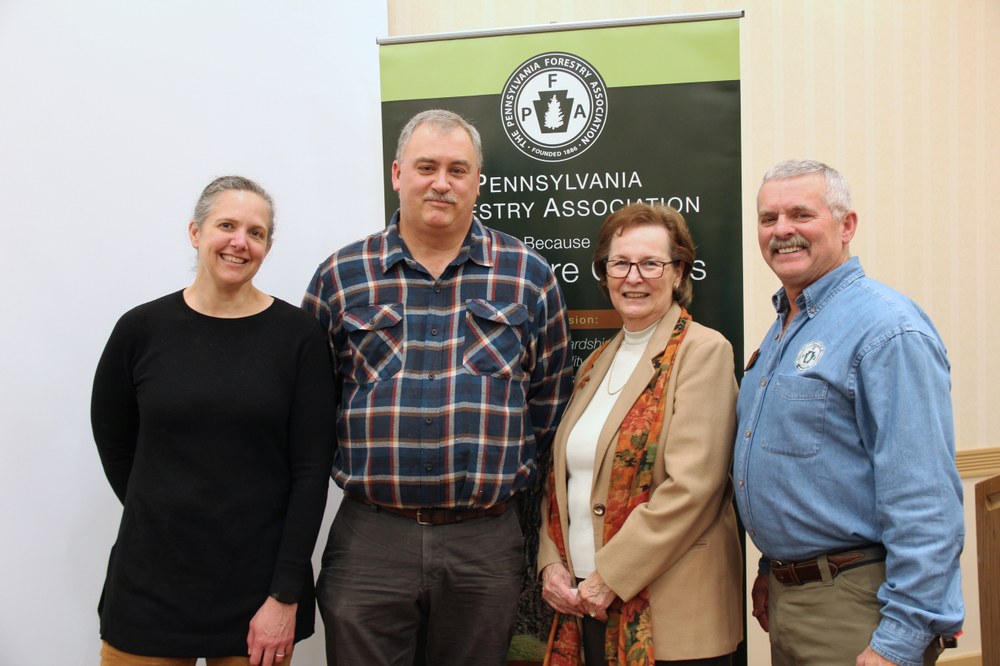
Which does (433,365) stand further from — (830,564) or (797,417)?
(830,564)

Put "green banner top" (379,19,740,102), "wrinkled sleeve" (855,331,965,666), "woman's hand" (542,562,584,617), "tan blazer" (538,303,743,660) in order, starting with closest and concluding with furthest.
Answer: "wrinkled sleeve" (855,331,965,666), "tan blazer" (538,303,743,660), "woman's hand" (542,562,584,617), "green banner top" (379,19,740,102)

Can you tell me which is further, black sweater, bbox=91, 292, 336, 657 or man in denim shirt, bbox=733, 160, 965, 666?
black sweater, bbox=91, 292, 336, 657

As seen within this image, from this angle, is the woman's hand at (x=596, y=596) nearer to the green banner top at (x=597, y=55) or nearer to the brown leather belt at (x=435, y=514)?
the brown leather belt at (x=435, y=514)

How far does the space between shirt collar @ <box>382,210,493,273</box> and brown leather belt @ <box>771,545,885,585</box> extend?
3.41 feet

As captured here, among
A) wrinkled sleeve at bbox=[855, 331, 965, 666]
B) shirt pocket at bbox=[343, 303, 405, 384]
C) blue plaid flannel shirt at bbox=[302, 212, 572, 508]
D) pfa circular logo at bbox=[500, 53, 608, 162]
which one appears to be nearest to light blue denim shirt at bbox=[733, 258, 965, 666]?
wrinkled sleeve at bbox=[855, 331, 965, 666]

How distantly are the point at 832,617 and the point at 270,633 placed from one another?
47.8 inches

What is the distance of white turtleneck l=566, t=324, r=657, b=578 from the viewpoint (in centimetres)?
183

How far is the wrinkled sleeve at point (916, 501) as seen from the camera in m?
1.33

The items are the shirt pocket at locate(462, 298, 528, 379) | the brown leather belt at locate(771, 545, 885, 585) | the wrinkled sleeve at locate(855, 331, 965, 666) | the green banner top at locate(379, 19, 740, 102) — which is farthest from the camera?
the green banner top at locate(379, 19, 740, 102)

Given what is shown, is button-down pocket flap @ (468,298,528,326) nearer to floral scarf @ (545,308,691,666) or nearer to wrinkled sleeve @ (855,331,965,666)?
floral scarf @ (545,308,691,666)

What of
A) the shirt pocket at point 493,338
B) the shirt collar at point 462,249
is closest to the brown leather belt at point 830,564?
the shirt pocket at point 493,338

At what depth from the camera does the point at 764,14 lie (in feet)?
10.3

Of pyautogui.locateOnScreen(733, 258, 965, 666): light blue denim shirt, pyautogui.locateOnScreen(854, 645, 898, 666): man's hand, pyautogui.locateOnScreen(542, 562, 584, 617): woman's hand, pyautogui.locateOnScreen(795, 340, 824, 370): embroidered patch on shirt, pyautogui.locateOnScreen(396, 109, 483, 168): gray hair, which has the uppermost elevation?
pyautogui.locateOnScreen(396, 109, 483, 168): gray hair

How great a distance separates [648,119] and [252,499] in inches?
63.3
